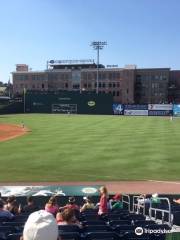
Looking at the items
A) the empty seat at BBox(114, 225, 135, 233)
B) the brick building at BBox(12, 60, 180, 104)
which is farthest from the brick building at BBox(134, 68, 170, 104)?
the empty seat at BBox(114, 225, 135, 233)

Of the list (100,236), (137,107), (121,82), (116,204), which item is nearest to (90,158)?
(116,204)

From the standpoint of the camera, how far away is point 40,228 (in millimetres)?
4023

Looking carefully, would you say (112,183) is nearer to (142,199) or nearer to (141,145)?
(142,199)

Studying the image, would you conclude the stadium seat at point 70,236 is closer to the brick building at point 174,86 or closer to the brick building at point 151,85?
the brick building at point 151,85

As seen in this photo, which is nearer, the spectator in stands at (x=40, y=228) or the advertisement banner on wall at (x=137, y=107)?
the spectator in stands at (x=40, y=228)

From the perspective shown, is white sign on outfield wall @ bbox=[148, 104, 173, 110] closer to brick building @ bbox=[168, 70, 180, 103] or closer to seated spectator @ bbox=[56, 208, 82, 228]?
brick building @ bbox=[168, 70, 180, 103]

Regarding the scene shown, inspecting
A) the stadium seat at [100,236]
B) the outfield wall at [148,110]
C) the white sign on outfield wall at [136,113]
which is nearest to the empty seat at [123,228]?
the stadium seat at [100,236]

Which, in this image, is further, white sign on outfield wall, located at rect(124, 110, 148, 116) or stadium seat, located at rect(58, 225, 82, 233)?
white sign on outfield wall, located at rect(124, 110, 148, 116)

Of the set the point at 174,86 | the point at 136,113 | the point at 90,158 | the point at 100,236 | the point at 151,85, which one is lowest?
the point at 90,158

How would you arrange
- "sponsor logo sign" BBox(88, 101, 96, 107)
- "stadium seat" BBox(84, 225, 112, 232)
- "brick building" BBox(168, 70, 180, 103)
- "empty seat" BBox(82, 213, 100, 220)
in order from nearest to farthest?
"stadium seat" BBox(84, 225, 112, 232)
"empty seat" BBox(82, 213, 100, 220)
"sponsor logo sign" BBox(88, 101, 96, 107)
"brick building" BBox(168, 70, 180, 103)

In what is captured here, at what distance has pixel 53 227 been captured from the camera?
4.12 m

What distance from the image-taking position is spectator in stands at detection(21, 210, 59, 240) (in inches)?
158

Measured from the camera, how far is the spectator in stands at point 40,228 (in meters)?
4.02

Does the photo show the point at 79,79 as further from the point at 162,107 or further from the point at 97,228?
the point at 97,228
